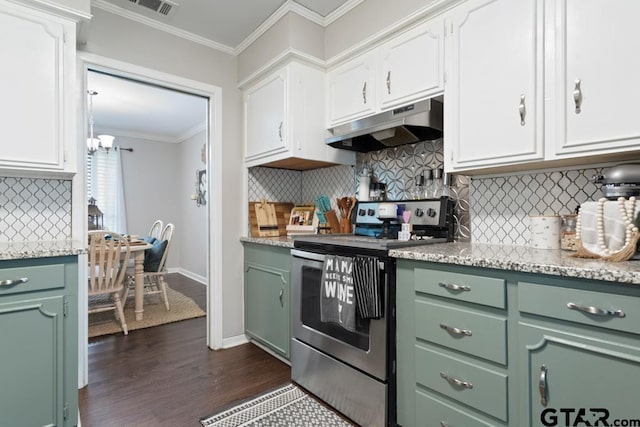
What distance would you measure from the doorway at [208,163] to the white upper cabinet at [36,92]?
1.22 feet

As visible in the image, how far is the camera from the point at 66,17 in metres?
1.82

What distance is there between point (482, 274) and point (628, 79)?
2.96ft

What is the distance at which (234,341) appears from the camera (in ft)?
9.35

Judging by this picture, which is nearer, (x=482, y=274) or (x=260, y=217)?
(x=482, y=274)

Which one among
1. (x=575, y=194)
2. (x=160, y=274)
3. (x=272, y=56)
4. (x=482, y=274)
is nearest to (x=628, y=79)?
(x=575, y=194)

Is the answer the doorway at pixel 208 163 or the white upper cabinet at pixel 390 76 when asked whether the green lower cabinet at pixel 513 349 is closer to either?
the white upper cabinet at pixel 390 76

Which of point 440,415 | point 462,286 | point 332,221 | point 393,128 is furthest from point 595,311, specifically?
point 332,221

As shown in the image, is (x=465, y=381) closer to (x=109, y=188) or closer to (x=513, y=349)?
(x=513, y=349)

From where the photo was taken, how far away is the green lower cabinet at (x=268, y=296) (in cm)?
240

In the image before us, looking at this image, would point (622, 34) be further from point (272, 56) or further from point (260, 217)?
point (260, 217)

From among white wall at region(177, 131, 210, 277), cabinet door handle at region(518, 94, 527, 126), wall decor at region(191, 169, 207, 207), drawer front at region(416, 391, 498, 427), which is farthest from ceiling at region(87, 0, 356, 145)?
drawer front at region(416, 391, 498, 427)

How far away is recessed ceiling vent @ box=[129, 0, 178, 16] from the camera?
7.32ft

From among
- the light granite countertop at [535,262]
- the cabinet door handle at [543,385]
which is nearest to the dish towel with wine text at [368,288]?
the light granite countertop at [535,262]

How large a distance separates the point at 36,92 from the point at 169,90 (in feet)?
3.21
